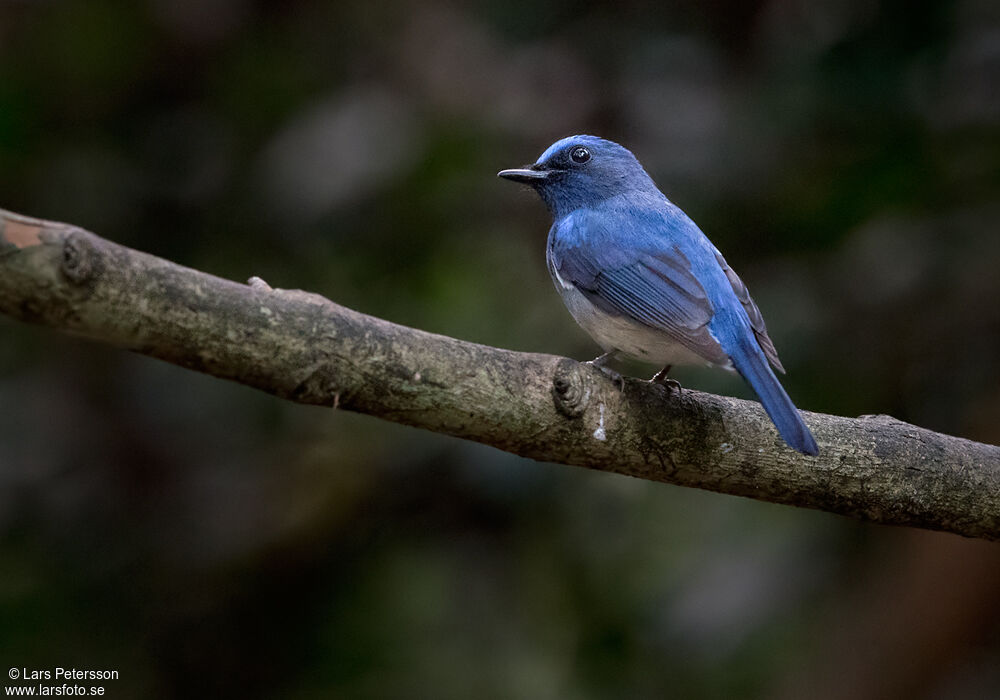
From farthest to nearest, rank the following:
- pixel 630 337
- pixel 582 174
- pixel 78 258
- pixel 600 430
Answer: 1. pixel 582 174
2. pixel 630 337
3. pixel 600 430
4. pixel 78 258

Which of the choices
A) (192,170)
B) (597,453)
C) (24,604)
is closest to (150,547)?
(24,604)

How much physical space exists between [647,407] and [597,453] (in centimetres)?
21

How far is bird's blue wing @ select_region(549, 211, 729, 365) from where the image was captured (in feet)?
10.2

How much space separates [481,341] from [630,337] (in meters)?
0.93

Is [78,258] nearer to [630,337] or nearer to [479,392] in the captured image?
[479,392]

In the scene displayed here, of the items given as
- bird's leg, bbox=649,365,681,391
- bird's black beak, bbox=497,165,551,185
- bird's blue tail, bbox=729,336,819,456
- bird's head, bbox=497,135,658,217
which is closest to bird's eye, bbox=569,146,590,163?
bird's head, bbox=497,135,658,217

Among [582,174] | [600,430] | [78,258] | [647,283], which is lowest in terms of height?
[600,430]

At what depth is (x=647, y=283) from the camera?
3320 mm

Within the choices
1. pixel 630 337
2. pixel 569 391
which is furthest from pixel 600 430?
pixel 630 337

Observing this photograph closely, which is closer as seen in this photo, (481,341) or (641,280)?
(641,280)

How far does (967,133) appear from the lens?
416 cm

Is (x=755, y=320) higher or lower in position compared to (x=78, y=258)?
higher

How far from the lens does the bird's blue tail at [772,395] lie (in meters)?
2.52

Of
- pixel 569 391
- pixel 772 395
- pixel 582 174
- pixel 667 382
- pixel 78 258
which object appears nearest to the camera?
pixel 78 258
